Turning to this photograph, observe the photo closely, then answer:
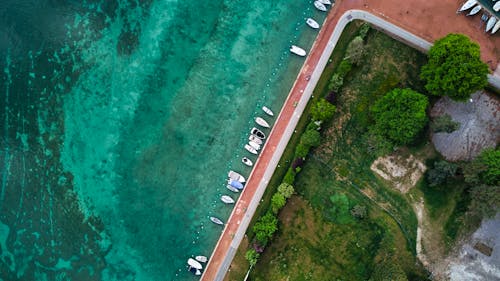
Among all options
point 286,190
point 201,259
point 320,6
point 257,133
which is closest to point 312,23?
point 320,6

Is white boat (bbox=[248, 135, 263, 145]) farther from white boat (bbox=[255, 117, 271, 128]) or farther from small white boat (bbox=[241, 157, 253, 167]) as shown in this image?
small white boat (bbox=[241, 157, 253, 167])

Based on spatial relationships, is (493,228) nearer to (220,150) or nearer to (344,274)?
(344,274)

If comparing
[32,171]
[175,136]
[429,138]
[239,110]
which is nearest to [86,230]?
[32,171]

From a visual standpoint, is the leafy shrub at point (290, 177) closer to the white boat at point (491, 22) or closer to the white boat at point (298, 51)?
the white boat at point (298, 51)

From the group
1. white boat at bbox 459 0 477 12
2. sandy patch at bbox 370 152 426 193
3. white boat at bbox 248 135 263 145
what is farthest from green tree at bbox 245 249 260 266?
white boat at bbox 459 0 477 12

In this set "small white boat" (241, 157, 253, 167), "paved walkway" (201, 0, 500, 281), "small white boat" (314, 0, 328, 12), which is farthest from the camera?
"small white boat" (241, 157, 253, 167)
